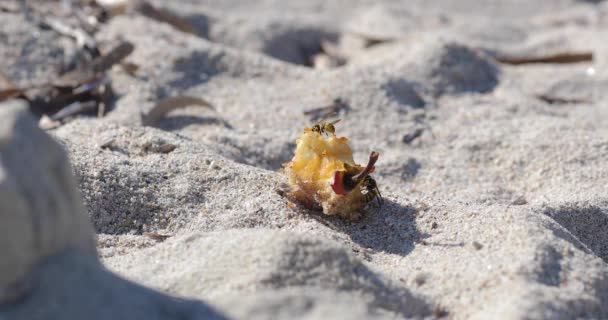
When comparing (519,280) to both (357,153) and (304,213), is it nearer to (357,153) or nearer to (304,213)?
(304,213)

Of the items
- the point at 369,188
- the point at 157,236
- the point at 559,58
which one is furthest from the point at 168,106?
the point at 559,58

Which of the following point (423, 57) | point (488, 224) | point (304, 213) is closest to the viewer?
point (488, 224)

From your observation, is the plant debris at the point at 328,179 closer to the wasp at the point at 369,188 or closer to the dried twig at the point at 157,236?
the wasp at the point at 369,188

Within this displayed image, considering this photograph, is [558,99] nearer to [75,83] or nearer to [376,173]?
[376,173]

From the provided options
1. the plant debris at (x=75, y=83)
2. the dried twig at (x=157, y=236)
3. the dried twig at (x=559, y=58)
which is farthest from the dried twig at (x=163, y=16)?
the dried twig at (x=157, y=236)

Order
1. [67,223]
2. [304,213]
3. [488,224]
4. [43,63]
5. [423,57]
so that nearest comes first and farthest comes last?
[67,223], [488,224], [304,213], [43,63], [423,57]

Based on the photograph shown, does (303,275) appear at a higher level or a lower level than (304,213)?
higher

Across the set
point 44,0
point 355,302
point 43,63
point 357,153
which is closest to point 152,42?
point 43,63
